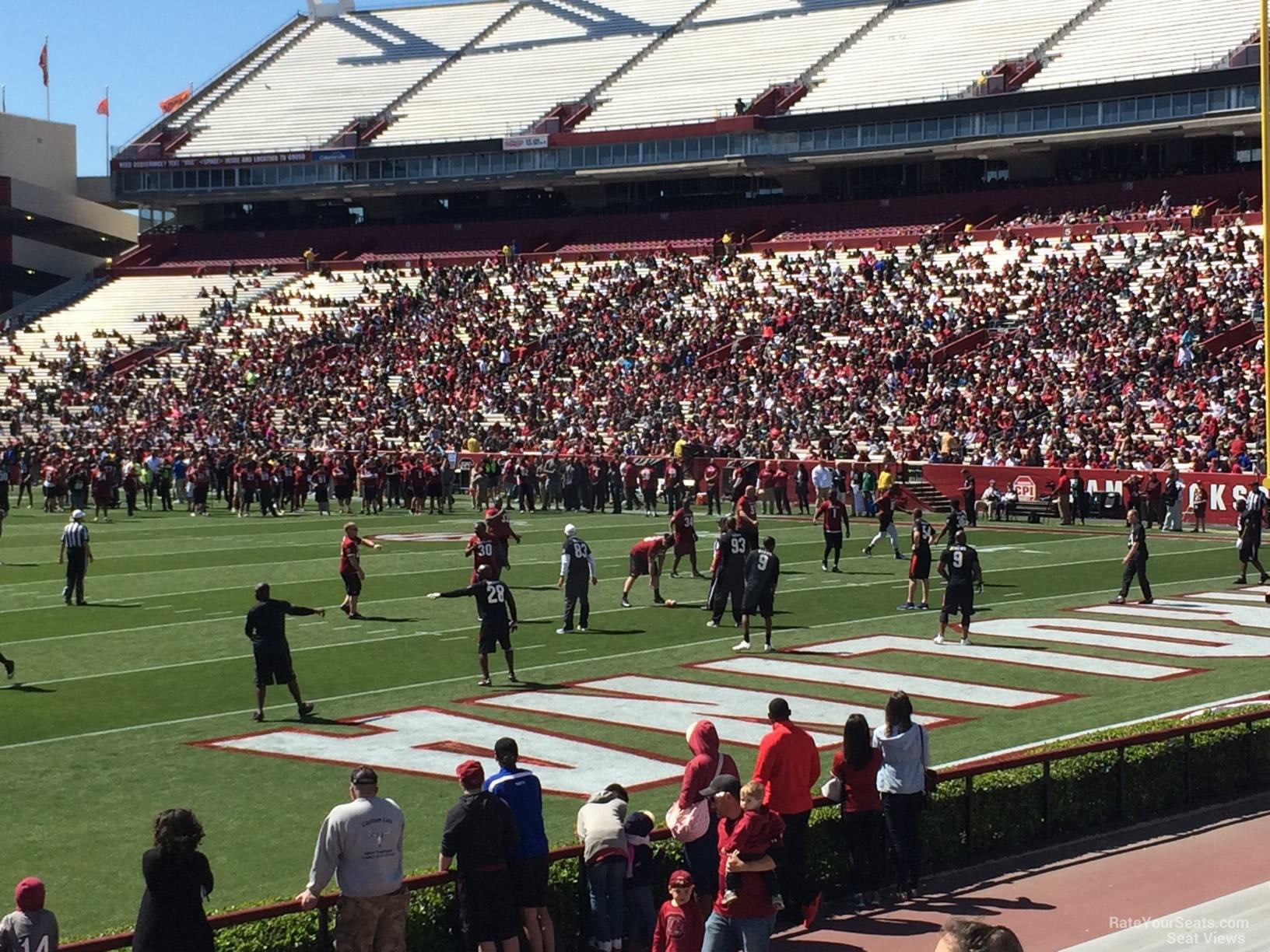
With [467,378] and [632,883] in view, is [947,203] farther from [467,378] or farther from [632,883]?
[632,883]

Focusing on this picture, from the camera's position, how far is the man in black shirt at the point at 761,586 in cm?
2159

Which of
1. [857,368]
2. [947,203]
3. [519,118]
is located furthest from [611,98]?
[857,368]

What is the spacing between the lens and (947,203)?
64.8 meters

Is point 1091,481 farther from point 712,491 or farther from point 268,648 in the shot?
→ point 268,648

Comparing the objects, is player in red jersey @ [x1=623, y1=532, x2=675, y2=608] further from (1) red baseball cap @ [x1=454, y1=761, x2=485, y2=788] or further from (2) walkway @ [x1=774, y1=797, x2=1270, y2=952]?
(1) red baseball cap @ [x1=454, y1=761, x2=485, y2=788]

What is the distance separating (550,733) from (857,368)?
3541 centimetres

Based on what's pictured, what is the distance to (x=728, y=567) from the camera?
23609 millimetres

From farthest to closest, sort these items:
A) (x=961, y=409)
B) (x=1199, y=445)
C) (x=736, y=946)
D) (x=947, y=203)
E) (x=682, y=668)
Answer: (x=947, y=203), (x=961, y=409), (x=1199, y=445), (x=682, y=668), (x=736, y=946)

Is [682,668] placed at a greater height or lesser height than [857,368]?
lesser

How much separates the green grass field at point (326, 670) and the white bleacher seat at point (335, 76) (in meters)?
47.5

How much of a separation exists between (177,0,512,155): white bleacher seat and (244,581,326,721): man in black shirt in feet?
213

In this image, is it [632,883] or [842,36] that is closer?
[632,883]

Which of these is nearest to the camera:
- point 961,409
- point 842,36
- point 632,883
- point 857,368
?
point 632,883

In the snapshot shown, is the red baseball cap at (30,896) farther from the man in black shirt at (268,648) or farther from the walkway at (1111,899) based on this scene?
the man in black shirt at (268,648)
